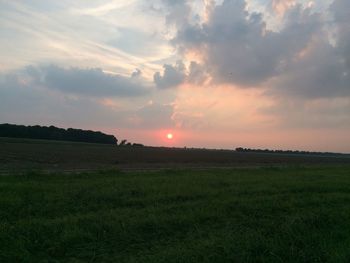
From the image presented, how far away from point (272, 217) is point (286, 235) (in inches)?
101

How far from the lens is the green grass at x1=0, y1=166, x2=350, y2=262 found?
779cm

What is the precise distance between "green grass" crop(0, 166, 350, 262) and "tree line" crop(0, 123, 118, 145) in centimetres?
12118

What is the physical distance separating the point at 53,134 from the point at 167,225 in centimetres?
13632

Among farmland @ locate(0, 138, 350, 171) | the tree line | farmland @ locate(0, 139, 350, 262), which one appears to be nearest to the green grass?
farmland @ locate(0, 139, 350, 262)

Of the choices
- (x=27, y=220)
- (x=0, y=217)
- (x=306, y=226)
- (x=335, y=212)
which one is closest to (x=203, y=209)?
(x=306, y=226)

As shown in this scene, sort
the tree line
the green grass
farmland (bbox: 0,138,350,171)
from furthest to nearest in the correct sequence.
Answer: the tree line, farmland (bbox: 0,138,350,171), the green grass

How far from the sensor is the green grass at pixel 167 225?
7793 millimetres

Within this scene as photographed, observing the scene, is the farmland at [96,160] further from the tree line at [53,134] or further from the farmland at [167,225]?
the tree line at [53,134]

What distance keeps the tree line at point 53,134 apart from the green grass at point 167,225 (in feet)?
398

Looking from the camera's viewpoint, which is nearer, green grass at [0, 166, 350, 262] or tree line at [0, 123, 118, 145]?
green grass at [0, 166, 350, 262]

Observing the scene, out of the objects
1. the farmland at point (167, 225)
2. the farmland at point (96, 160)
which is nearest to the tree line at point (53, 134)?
the farmland at point (96, 160)

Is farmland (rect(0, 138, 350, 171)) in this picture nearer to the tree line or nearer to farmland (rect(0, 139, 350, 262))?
farmland (rect(0, 139, 350, 262))

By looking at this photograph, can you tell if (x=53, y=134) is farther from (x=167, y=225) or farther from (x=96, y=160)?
(x=167, y=225)

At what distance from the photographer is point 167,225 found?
1008cm
